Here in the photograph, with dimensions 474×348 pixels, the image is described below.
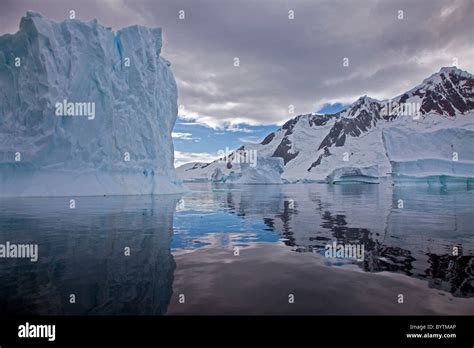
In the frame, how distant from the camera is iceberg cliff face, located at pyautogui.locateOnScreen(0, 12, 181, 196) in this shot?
27.1 m

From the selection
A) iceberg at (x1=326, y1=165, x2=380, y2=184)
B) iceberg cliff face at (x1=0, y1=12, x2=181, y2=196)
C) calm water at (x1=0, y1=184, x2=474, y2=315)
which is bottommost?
calm water at (x1=0, y1=184, x2=474, y2=315)

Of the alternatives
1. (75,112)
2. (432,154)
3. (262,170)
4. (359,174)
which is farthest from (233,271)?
(359,174)

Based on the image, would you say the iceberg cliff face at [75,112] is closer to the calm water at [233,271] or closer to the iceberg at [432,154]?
the calm water at [233,271]

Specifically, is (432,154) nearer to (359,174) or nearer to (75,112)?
(359,174)

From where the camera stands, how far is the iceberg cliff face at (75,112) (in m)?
27.1

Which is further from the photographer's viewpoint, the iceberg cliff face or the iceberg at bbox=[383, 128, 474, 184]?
the iceberg at bbox=[383, 128, 474, 184]

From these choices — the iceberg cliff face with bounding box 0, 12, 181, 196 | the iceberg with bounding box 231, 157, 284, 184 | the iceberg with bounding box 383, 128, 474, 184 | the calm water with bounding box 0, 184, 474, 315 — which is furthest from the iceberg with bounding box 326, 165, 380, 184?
the calm water with bounding box 0, 184, 474, 315

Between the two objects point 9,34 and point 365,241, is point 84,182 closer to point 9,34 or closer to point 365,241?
point 9,34

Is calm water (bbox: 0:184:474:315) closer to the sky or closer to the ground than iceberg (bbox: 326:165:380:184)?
closer to the ground

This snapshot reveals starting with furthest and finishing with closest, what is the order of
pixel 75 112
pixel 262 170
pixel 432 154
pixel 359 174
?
pixel 262 170
pixel 359 174
pixel 432 154
pixel 75 112

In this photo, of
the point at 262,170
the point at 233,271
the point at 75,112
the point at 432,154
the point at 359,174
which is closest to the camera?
the point at 233,271

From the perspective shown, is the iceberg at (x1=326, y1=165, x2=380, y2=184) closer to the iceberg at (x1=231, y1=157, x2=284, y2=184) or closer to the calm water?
the iceberg at (x1=231, y1=157, x2=284, y2=184)

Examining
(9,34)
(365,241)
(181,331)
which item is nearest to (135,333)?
(181,331)

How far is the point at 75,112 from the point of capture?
95.9 ft
